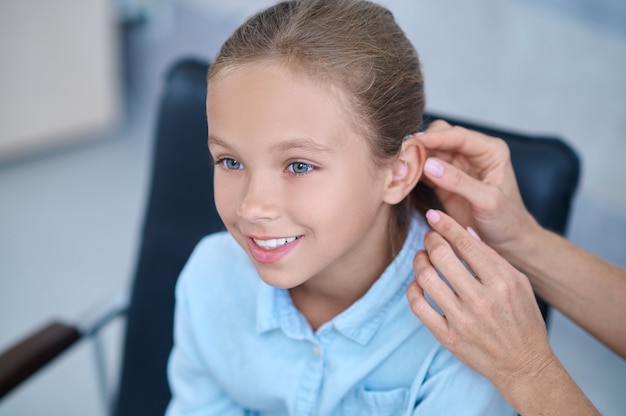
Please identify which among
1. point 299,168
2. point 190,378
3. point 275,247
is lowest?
point 190,378

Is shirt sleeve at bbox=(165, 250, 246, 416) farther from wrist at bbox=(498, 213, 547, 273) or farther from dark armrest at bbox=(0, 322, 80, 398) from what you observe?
wrist at bbox=(498, 213, 547, 273)

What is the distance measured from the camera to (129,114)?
122 inches

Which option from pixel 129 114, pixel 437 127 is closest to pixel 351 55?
pixel 437 127

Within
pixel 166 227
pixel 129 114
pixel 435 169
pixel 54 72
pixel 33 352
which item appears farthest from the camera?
pixel 129 114

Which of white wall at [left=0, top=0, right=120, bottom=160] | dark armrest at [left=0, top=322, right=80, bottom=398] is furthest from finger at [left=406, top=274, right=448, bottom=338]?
white wall at [left=0, top=0, right=120, bottom=160]

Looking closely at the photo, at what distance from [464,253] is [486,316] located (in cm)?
8

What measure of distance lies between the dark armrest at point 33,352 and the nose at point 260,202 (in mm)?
526

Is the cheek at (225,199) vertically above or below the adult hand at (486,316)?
above

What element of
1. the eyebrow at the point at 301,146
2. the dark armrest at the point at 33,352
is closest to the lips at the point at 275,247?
the eyebrow at the point at 301,146

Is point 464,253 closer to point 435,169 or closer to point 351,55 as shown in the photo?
point 435,169

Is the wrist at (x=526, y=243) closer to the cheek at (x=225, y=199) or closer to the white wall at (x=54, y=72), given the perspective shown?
the cheek at (x=225, y=199)

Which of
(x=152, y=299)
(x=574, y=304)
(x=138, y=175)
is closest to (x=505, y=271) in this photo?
(x=574, y=304)

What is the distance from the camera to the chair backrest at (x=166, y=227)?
3.84 feet

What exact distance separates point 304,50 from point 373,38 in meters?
0.09
